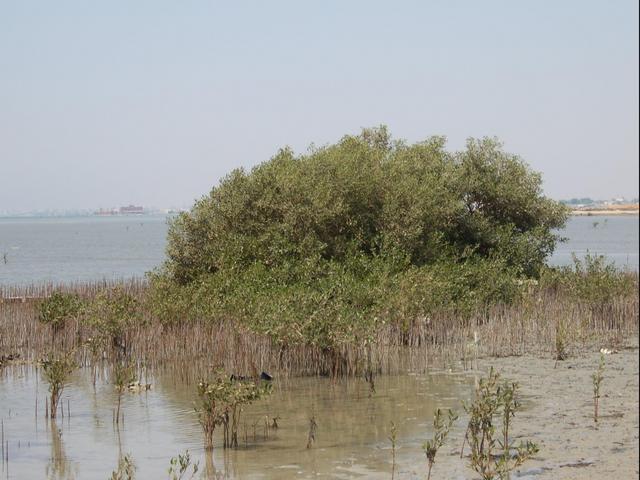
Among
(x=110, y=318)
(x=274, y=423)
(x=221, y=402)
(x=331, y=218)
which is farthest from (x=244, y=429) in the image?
(x=331, y=218)

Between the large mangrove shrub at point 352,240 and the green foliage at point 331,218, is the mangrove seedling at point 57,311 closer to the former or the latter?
the large mangrove shrub at point 352,240

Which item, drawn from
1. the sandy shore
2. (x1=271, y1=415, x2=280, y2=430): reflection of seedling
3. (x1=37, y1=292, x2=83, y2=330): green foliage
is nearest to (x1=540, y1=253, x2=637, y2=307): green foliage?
the sandy shore

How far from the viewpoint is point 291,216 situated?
2367 cm

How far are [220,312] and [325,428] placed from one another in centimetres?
696

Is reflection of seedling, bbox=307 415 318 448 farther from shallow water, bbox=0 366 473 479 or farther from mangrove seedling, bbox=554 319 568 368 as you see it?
mangrove seedling, bbox=554 319 568 368

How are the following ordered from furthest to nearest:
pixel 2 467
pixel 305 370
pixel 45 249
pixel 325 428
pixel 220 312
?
pixel 45 249
pixel 220 312
pixel 305 370
pixel 325 428
pixel 2 467

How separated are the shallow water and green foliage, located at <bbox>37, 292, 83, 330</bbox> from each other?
2701mm

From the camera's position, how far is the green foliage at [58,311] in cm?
2047

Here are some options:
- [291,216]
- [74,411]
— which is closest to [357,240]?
[291,216]

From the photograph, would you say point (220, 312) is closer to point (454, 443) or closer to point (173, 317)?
point (173, 317)

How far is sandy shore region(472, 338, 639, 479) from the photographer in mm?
10834

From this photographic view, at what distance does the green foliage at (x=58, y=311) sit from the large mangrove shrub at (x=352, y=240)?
170 centimetres

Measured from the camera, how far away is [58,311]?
20578 millimetres

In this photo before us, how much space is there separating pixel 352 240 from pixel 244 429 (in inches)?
442
